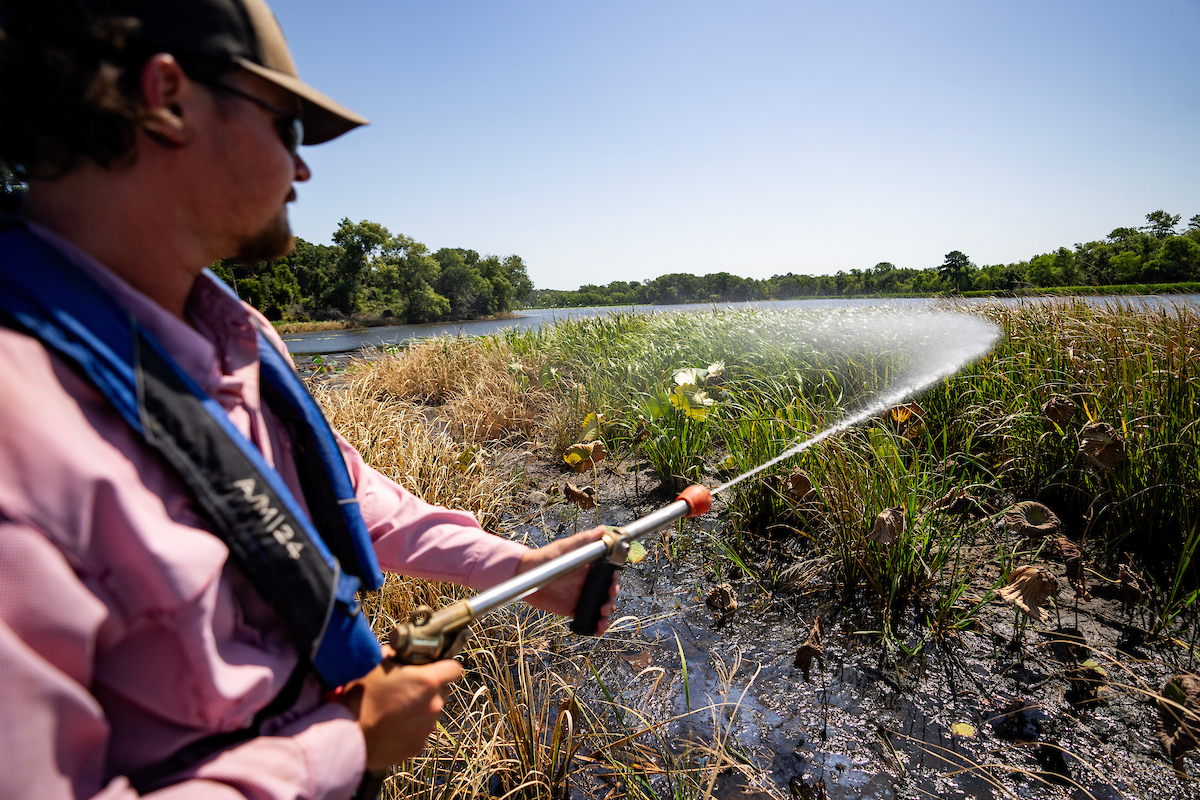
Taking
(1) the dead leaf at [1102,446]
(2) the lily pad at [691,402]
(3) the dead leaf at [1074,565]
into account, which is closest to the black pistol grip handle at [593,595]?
(3) the dead leaf at [1074,565]

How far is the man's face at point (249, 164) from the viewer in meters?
1.00

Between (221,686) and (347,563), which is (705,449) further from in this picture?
(221,686)

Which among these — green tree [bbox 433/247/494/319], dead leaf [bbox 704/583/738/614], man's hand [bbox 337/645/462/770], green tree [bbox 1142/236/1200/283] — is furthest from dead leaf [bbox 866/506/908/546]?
green tree [bbox 433/247/494/319]

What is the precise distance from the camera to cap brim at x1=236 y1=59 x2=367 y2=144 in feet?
3.39

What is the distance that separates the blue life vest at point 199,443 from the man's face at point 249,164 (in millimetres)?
294

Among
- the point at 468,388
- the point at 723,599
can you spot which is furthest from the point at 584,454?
the point at 468,388

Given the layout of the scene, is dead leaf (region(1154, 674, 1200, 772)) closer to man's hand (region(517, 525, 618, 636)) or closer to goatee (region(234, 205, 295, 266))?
man's hand (region(517, 525, 618, 636))

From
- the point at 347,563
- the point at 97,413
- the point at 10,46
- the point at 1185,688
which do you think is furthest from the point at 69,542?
the point at 1185,688

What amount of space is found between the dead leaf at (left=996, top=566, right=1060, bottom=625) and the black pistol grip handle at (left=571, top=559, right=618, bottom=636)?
2.06m

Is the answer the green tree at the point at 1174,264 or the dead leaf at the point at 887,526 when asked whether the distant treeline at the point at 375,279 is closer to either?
the green tree at the point at 1174,264

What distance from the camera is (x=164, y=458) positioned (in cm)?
79

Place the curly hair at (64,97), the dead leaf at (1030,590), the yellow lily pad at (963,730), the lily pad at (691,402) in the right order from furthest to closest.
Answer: the lily pad at (691,402) → the dead leaf at (1030,590) → the yellow lily pad at (963,730) → the curly hair at (64,97)

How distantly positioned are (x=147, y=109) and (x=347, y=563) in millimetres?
918

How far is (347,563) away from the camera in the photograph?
1199 mm
